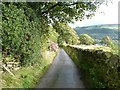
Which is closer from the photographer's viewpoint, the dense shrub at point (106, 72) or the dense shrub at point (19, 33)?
the dense shrub at point (106, 72)

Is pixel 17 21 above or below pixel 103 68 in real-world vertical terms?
above

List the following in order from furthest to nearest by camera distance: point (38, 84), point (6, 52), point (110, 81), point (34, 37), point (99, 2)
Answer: point (99, 2) < point (34, 37) < point (38, 84) < point (6, 52) < point (110, 81)

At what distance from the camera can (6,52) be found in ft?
48.2

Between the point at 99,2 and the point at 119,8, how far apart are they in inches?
387

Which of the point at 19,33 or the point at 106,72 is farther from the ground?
the point at 19,33

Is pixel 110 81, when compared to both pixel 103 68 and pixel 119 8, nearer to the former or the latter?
pixel 103 68

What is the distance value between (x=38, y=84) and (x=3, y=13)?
479 centimetres

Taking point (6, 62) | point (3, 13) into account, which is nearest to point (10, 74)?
point (6, 62)

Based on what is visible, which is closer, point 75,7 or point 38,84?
point 38,84

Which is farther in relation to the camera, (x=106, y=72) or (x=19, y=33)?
(x=19, y=33)

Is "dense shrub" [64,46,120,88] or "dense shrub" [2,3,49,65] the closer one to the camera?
"dense shrub" [64,46,120,88]

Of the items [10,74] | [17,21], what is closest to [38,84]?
[10,74]

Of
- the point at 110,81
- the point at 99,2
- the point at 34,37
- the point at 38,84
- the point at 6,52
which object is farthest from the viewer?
the point at 99,2

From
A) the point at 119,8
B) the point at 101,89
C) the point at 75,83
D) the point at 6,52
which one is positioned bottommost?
the point at 75,83
